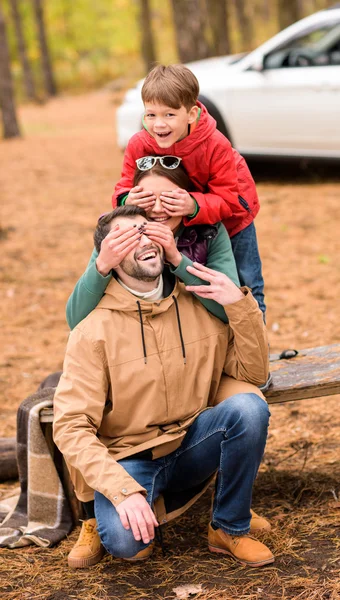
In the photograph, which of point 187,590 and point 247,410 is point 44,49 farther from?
point 187,590

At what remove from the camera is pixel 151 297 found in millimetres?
3133

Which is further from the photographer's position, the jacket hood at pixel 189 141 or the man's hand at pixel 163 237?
the jacket hood at pixel 189 141

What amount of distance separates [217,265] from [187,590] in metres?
1.31

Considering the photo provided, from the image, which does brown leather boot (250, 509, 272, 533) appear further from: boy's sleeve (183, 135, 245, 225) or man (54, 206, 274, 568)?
boy's sleeve (183, 135, 245, 225)

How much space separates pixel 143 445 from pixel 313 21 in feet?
24.4

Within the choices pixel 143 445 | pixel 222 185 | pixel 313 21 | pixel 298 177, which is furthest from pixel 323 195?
pixel 143 445

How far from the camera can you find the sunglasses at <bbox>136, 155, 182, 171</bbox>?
3145mm

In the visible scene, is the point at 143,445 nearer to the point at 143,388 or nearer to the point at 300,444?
the point at 143,388

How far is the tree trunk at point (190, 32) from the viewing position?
12.5 meters

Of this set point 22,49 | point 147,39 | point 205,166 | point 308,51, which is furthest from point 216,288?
point 22,49

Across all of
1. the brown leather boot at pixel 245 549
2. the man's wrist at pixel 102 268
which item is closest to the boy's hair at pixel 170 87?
the man's wrist at pixel 102 268

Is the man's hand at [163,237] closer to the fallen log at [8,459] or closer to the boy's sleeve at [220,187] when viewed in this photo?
the boy's sleeve at [220,187]

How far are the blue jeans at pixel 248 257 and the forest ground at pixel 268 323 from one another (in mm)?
994

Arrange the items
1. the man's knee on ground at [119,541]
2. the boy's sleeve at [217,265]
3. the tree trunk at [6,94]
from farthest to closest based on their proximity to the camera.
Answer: the tree trunk at [6,94] → the boy's sleeve at [217,265] → the man's knee on ground at [119,541]
